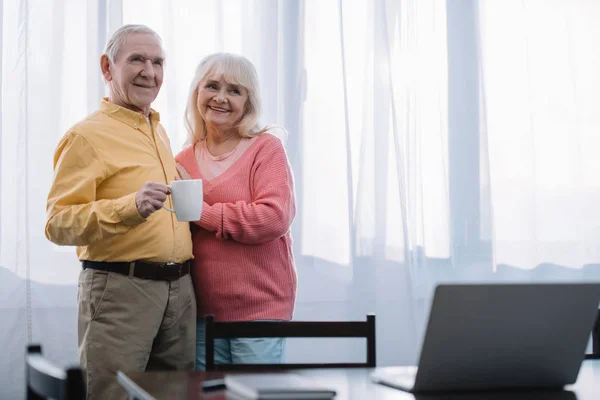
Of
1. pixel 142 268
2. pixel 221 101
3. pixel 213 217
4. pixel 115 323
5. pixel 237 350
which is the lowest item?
pixel 237 350

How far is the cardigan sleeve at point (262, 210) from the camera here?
2.06 metres

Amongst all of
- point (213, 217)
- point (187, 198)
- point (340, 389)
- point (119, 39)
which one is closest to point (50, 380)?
point (340, 389)

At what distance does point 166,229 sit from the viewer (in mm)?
1982

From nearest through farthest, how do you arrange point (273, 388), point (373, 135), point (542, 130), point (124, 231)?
point (273, 388), point (124, 231), point (373, 135), point (542, 130)

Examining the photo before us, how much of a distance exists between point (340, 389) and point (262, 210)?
82 cm

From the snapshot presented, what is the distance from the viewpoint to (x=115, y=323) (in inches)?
75.8

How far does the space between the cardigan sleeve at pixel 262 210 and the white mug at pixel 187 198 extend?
268 millimetres

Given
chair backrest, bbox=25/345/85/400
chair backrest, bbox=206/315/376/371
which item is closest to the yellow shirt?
chair backrest, bbox=206/315/376/371

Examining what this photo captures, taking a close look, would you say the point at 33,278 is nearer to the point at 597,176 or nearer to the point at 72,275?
the point at 72,275

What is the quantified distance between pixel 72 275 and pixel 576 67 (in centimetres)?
244

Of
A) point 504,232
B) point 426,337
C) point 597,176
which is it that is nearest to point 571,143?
point 597,176

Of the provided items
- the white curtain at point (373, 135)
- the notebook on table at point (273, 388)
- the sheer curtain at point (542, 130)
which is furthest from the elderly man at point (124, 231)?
the sheer curtain at point (542, 130)

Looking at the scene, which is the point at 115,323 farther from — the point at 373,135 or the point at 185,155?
the point at 373,135

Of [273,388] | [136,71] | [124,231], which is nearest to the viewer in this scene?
[273,388]
